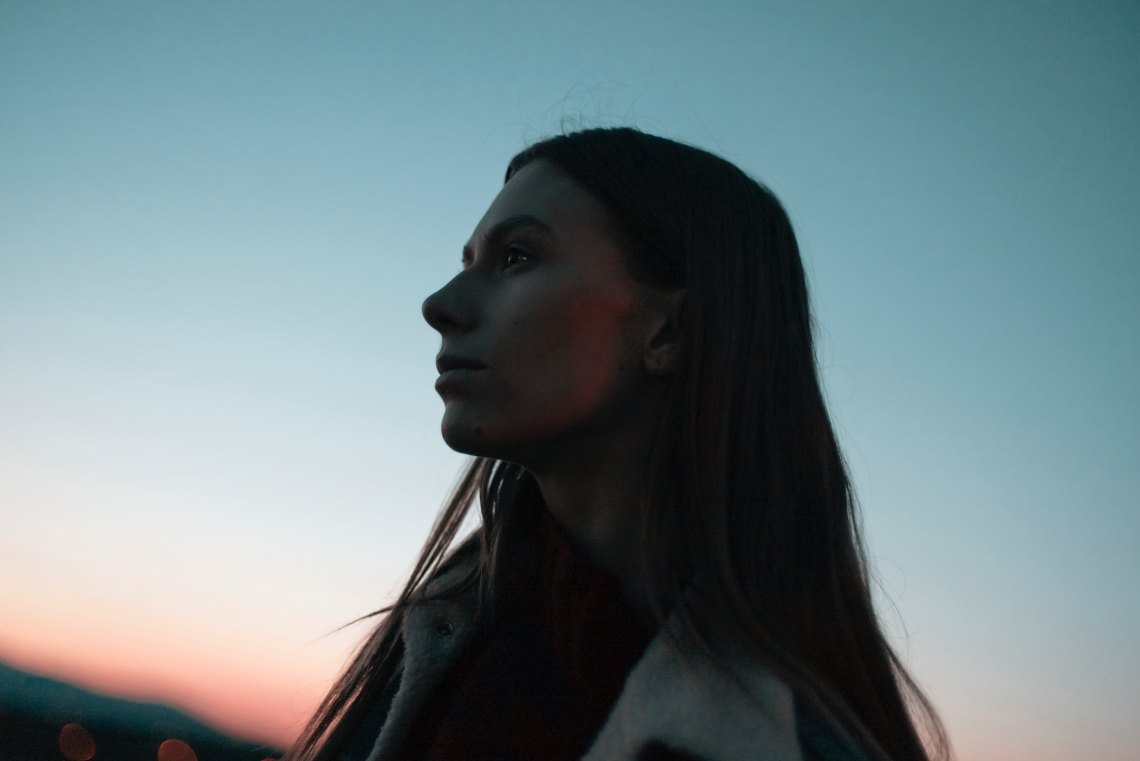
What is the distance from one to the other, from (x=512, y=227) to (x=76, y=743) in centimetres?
1212

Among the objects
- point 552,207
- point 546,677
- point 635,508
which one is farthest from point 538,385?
point 546,677

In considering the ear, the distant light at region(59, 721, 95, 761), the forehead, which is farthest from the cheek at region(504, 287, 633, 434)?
the distant light at region(59, 721, 95, 761)

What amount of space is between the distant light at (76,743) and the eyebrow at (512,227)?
992 centimetres

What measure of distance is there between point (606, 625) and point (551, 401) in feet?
1.98

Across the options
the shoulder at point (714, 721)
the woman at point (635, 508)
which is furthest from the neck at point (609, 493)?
the shoulder at point (714, 721)

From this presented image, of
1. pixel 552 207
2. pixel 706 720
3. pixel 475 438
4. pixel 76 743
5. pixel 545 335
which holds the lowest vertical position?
pixel 76 743

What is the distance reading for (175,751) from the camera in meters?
7.06

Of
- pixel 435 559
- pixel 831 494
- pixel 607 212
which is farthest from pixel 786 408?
pixel 435 559

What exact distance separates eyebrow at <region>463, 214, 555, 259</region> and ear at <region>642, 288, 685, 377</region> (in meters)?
0.38

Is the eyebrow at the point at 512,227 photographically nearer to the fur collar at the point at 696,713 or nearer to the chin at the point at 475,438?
the chin at the point at 475,438

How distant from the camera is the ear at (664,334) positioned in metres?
2.31

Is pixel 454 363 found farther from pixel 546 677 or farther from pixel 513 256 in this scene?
pixel 546 677

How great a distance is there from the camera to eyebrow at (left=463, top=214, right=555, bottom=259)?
2.34 m

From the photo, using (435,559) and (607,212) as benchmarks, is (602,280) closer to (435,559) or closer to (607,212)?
(607,212)
